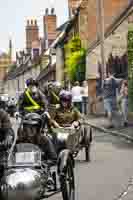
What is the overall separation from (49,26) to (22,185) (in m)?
69.5

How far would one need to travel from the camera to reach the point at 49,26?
75.1 metres

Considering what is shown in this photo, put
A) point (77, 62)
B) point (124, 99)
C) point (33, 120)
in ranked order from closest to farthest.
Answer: point (33, 120) < point (124, 99) < point (77, 62)

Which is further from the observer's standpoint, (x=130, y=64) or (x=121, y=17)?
(x=121, y=17)

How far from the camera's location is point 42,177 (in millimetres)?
6703

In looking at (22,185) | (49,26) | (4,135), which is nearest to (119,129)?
(4,135)

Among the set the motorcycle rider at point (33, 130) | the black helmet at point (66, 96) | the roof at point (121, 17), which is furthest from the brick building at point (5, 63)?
the motorcycle rider at point (33, 130)

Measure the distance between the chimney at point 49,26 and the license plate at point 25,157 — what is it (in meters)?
65.0

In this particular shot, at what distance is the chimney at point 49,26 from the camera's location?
2864 inches

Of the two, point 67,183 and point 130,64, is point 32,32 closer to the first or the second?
point 130,64

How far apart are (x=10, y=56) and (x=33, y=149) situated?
127956 millimetres

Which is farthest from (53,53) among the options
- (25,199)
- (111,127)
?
(25,199)

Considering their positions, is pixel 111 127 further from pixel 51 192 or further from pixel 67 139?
pixel 51 192

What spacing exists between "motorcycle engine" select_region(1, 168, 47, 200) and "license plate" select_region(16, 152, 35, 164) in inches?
8.6

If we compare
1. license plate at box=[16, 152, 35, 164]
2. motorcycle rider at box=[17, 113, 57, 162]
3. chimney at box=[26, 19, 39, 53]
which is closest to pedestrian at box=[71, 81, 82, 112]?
motorcycle rider at box=[17, 113, 57, 162]
